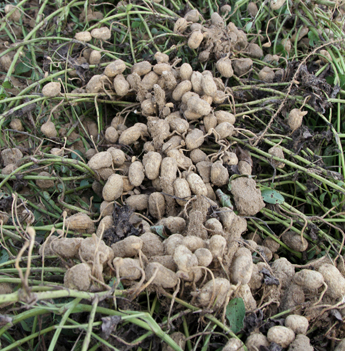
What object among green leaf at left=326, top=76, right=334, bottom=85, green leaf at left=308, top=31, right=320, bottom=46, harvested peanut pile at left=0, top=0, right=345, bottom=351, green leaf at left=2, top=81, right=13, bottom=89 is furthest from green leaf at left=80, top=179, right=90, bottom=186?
green leaf at left=308, top=31, right=320, bottom=46

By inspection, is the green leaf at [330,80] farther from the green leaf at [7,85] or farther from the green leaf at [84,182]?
the green leaf at [7,85]

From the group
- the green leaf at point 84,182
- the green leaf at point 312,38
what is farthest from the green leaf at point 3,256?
the green leaf at point 312,38

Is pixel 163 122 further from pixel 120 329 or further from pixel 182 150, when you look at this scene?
pixel 120 329

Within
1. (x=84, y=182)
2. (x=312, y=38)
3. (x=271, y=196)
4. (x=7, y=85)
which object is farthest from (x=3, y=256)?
(x=312, y=38)

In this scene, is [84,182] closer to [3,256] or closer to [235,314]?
[3,256]

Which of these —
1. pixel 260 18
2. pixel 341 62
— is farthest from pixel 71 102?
pixel 341 62

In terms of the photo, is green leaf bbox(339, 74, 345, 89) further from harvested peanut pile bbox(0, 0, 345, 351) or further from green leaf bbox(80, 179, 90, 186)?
green leaf bbox(80, 179, 90, 186)

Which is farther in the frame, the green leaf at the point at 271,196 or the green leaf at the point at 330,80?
the green leaf at the point at 330,80
